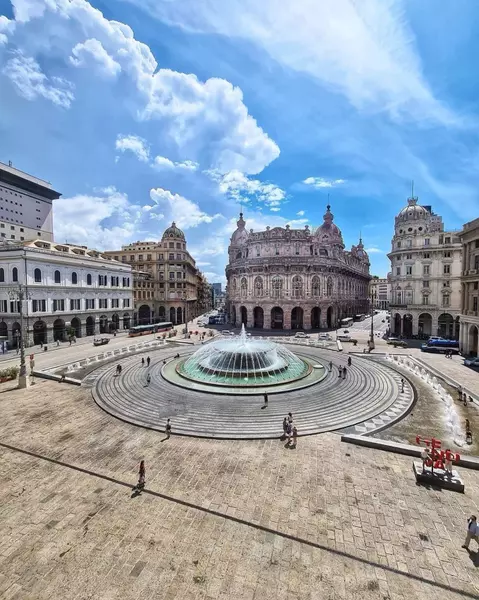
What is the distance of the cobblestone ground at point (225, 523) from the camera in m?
7.80

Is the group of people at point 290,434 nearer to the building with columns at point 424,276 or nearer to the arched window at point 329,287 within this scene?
the building with columns at point 424,276

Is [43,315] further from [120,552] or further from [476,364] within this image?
[476,364]

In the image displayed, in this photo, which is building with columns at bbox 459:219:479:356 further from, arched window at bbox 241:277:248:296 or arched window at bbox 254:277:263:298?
arched window at bbox 241:277:248:296

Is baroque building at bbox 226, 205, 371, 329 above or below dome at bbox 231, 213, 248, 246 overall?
below

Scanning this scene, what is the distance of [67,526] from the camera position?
31.9 ft

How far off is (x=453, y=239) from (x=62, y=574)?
6156 centimetres

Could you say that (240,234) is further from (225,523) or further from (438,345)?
(225,523)

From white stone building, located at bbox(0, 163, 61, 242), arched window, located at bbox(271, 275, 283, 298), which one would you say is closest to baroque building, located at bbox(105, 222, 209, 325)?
arched window, located at bbox(271, 275, 283, 298)

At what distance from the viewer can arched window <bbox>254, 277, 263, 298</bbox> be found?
6525 centimetres

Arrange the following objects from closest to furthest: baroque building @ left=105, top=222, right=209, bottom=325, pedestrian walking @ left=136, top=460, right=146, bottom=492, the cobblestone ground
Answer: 1. the cobblestone ground
2. pedestrian walking @ left=136, top=460, right=146, bottom=492
3. baroque building @ left=105, top=222, right=209, bottom=325

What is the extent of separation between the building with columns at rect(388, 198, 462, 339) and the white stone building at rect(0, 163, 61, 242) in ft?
275

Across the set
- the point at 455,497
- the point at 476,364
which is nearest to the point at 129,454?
the point at 455,497

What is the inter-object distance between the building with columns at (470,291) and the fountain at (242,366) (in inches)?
910

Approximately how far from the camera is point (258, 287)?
2584 inches
